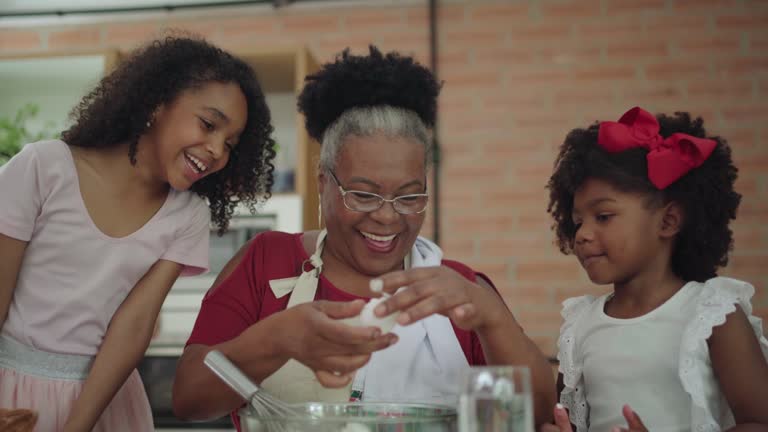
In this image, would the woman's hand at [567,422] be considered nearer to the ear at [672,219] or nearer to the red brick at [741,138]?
the ear at [672,219]

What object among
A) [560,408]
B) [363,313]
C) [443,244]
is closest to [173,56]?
[363,313]

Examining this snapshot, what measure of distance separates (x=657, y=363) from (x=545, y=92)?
190 centimetres

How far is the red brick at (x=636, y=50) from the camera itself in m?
3.20

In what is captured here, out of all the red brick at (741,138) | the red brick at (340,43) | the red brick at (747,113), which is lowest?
the red brick at (741,138)

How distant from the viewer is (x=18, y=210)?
1.46 metres

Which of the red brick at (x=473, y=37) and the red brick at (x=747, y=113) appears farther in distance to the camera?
the red brick at (x=473, y=37)

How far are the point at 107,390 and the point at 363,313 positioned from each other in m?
0.74

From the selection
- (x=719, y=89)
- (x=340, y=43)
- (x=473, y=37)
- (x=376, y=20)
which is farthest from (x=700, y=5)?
(x=340, y=43)

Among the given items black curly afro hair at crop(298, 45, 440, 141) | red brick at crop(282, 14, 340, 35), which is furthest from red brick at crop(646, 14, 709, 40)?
black curly afro hair at crop(298, 45, 440, 141)

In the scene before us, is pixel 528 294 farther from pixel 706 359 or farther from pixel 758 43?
pixel 706 359

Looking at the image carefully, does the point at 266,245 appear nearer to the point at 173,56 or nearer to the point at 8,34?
the point at 173,56

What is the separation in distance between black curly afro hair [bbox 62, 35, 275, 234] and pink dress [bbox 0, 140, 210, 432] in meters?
0.11

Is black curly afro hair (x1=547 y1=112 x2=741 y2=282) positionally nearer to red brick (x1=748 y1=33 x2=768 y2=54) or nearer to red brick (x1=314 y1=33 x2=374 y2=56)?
red brick (x1=748 y1=33 x2=768 y2=54)

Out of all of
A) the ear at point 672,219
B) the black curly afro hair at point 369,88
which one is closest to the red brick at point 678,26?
the ear at point 672,219
